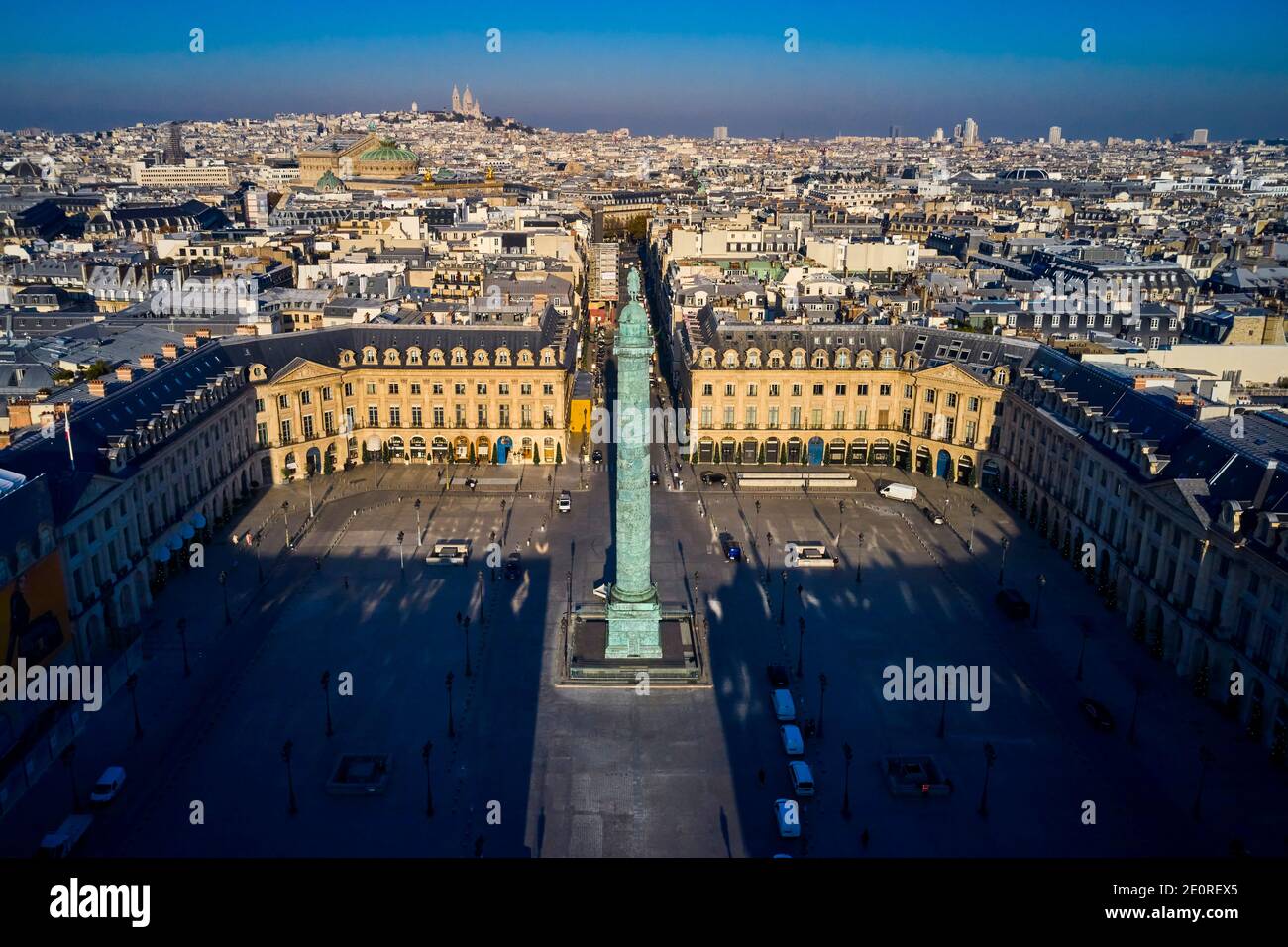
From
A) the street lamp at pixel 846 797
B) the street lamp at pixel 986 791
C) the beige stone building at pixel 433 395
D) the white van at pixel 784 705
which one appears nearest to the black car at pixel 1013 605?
the white van at pixel 784 705

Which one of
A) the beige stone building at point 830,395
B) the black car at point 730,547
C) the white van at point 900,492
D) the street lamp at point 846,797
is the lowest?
the street lamp at point 846,797

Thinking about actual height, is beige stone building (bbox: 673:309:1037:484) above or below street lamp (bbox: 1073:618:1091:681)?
above

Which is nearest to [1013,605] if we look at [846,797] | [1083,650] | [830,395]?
[1083,650]

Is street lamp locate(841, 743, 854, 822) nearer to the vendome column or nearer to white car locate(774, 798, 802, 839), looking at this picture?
white car locate(774, 798, 802, 839)

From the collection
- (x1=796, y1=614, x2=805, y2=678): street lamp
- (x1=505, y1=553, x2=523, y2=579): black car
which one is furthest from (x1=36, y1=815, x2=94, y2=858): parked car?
(x1=796, y1=614, x2=805, y2=678): street lamp

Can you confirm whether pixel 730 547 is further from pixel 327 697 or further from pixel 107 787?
pixel 107 787

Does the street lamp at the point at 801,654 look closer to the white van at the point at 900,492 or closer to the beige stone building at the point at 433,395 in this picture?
the white van at the point at 900,492
